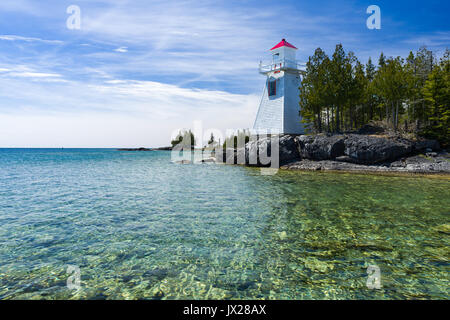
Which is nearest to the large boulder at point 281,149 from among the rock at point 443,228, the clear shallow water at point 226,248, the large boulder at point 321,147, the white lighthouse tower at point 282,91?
the large boulder at point 321,147

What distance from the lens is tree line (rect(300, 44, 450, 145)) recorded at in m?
33.8

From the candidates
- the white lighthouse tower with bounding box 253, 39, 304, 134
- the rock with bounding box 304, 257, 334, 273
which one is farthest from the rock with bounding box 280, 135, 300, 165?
the rock with bounding box 304, 257, 334, 273

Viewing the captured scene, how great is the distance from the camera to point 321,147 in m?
33.9

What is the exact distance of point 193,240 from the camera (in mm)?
8336

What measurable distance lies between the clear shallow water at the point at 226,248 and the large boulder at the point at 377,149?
1700cm

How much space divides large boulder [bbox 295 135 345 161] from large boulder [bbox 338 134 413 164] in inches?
74.4

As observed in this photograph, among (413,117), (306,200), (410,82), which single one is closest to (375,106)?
(413,117)

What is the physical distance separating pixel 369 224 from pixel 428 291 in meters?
4.75

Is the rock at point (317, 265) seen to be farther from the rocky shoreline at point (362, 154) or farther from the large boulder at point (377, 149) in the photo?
the large boulder at point (377, 149)

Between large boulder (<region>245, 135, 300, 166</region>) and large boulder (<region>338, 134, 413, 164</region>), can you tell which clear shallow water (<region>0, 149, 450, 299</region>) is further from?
large boulder (<region>245, 135, 300, 166</region>)

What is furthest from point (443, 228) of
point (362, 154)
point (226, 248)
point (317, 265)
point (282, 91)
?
point (282, 91)

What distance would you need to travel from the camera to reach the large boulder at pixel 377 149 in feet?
97.6
